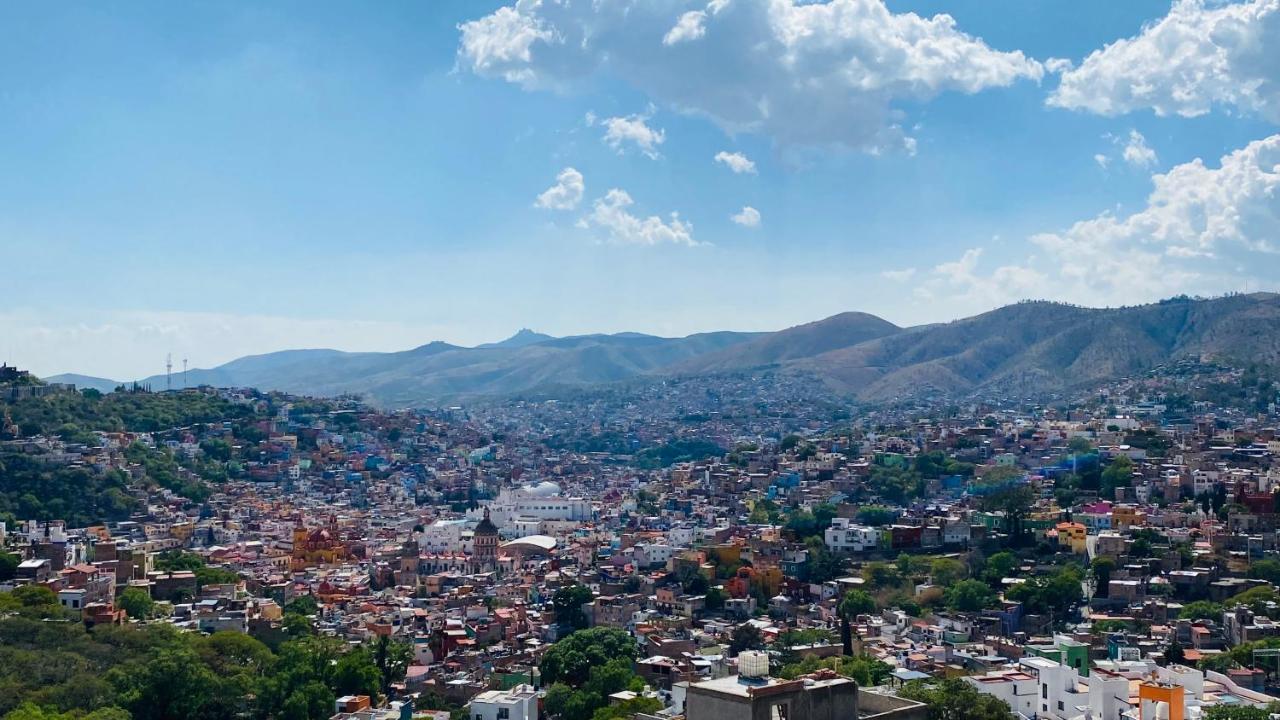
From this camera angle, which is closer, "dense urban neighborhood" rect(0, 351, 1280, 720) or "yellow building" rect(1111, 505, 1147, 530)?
"dense urban neighborhood" rect(0, 351, 1280, 720)

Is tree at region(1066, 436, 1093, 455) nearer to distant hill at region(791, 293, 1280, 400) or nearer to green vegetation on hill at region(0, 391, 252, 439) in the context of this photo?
green vegetation on hill at region(0, 391, 252, 439)

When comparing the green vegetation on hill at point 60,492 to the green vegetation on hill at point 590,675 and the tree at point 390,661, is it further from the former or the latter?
the green vegetation on hill at point 590,675

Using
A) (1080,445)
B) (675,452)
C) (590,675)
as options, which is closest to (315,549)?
(590,675)

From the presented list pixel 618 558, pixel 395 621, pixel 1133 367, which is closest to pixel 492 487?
pixel 618 558

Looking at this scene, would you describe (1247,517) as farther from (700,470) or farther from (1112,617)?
(700,470)

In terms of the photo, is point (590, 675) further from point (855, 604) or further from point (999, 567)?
point (999, 567)

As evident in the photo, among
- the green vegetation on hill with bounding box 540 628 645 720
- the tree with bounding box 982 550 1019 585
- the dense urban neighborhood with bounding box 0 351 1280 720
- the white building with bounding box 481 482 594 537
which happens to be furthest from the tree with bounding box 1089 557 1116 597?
the white building with bounding box 481 482 594 537
